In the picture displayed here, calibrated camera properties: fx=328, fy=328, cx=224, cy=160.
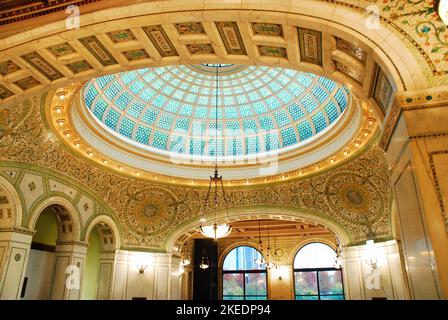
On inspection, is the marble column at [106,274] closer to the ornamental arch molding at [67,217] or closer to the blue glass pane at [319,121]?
the ornamental arch molding at [67,217]

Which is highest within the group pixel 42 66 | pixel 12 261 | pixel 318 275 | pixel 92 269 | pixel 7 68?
pixel 42 66

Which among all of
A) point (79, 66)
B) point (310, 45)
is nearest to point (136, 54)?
point (79, 66)

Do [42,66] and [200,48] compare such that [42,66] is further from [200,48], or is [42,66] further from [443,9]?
[443,9]

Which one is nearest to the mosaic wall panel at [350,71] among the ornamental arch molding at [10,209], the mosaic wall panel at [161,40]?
the mosaic wall panel at [161,40]

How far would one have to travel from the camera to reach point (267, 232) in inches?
816

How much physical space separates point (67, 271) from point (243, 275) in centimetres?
1266

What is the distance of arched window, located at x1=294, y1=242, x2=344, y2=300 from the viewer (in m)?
20.5

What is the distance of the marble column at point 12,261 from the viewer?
9188 mm

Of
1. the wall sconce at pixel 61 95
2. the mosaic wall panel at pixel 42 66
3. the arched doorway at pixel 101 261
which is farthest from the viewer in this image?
the arched doorway at pixel 101 261

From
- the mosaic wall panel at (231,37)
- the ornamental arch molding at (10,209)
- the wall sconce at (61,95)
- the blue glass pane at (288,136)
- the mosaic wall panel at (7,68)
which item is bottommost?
the ornamental arch molding at (10,209)

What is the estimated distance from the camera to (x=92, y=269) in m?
14.4

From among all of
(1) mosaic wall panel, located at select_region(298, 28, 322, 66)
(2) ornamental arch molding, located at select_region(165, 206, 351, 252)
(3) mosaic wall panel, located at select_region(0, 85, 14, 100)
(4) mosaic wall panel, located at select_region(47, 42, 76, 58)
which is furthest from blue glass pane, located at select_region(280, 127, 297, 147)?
(3) mosaic wall panel, located at select_region(0, 85, 14, 100)

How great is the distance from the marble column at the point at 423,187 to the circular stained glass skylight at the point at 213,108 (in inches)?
349
